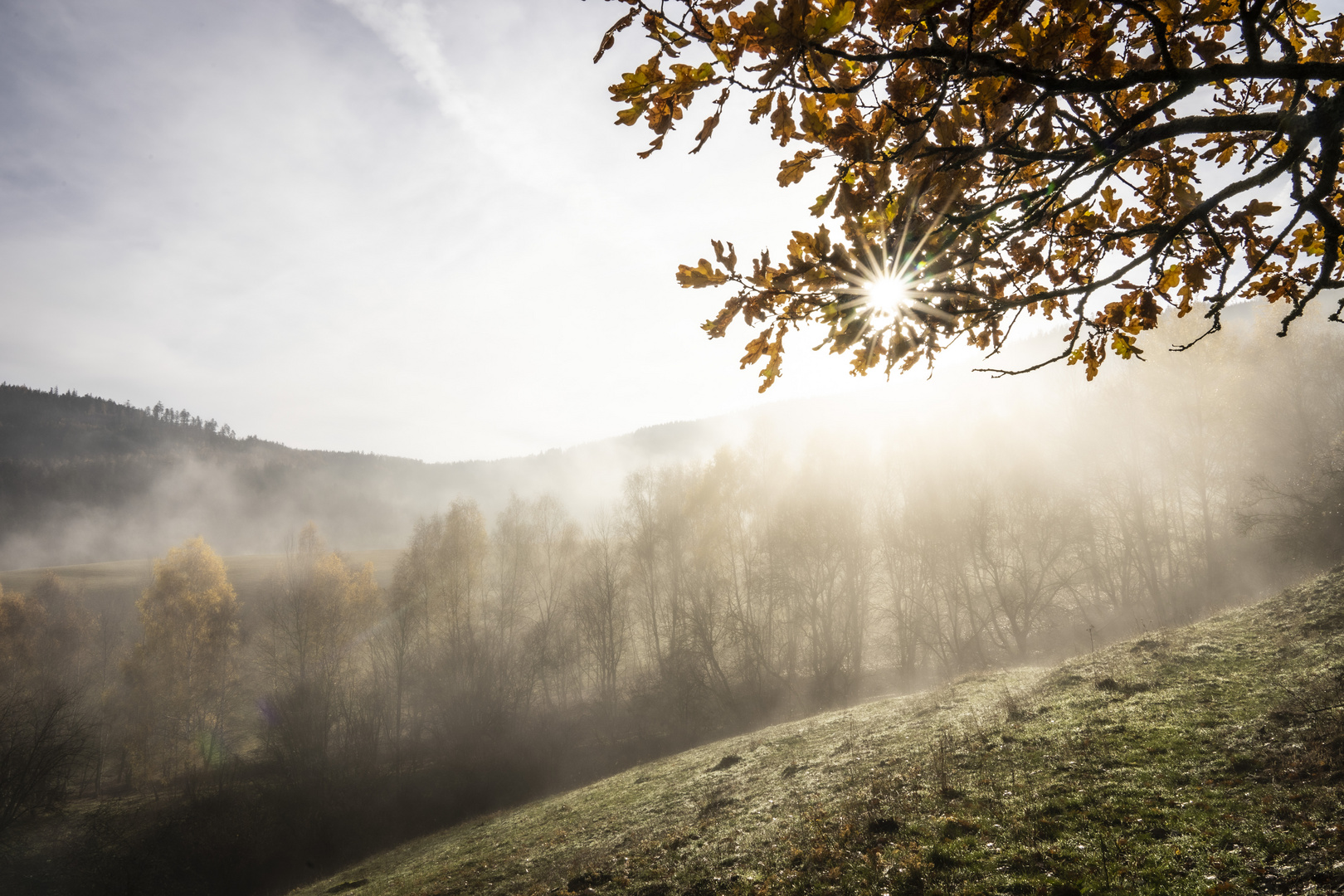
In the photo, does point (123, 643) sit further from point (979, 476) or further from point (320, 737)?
point (979, 476)

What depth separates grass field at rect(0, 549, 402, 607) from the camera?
5328cm

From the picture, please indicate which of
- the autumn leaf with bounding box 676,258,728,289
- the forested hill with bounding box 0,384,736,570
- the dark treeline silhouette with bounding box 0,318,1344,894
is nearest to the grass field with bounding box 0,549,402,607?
the dark treeline silhouette with bounding box 0,318,1344,894

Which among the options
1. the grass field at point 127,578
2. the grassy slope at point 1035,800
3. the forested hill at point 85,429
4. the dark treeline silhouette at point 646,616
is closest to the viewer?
the grassy slope at point 1035,800

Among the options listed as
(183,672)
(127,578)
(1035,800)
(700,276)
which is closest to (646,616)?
(183,672)

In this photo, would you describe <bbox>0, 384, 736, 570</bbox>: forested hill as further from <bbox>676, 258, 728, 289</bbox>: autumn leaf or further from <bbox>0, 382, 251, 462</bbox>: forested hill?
<bbox>676, 258, 728, 289</bbox>: autumn leaf

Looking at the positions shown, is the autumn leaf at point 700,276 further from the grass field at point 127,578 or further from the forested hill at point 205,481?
the forested hill at point 205,481

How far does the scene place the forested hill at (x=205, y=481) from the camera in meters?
111

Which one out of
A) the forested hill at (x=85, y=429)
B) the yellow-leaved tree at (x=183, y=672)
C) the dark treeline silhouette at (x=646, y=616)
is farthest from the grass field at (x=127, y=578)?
the forested hill at (x=85, y=429)

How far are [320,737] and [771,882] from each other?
30.6 meters

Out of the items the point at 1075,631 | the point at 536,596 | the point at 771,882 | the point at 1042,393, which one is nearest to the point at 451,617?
the point at 536,596

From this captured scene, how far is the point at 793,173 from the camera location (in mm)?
2434

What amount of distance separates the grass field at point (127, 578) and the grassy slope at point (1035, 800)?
42988mm

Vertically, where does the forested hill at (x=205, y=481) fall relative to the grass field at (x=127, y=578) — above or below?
above

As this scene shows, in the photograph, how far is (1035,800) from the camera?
6.84m
